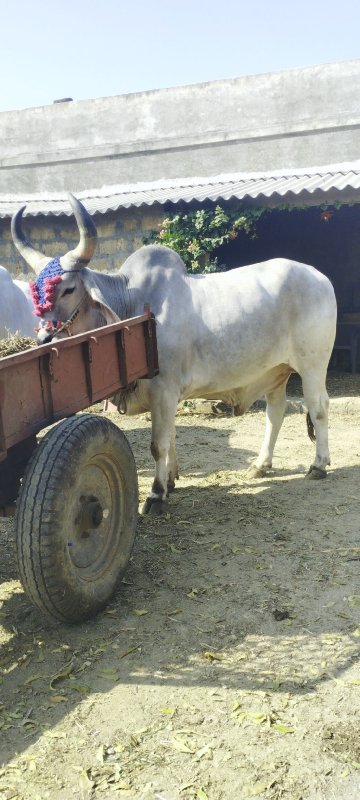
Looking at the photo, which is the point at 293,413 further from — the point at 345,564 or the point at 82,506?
the point at 82,506

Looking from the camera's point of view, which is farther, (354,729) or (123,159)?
(123,159)

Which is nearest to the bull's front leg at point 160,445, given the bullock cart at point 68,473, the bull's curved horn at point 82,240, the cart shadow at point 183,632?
the cart shadow at point 183,632

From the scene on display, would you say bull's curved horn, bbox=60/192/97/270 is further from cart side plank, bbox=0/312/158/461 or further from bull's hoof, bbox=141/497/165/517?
bull's hoof, bbox=141/497/165/517

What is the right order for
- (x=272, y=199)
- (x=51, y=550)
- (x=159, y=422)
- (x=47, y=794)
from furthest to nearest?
(x=272, y=199)
(x=159, y=422)
(x=51, y=550)
(x=47, y=794)

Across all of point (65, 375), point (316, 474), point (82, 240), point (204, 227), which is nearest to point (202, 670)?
point (65, 375)

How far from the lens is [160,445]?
4977mm

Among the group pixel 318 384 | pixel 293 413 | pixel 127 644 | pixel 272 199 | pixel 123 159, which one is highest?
pixel 123 159

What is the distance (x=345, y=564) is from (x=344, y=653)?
3.27ft

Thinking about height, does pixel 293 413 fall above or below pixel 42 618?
below

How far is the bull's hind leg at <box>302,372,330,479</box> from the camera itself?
5734 mm

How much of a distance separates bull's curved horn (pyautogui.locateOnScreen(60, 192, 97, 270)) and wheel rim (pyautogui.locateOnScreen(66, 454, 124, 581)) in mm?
1527

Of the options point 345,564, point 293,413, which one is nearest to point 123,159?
point 293,413

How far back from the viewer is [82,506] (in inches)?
134

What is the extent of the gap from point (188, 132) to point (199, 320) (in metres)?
8.94
